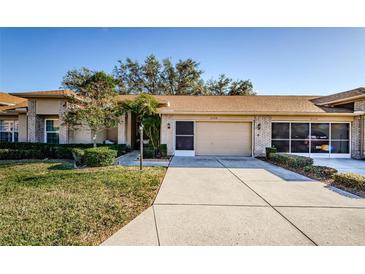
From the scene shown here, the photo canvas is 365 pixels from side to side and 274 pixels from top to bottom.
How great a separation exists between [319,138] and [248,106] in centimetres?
506

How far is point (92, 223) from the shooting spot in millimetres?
3713

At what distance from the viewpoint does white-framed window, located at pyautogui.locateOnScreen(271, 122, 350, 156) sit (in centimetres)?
1272

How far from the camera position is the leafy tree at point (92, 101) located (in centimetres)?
1014

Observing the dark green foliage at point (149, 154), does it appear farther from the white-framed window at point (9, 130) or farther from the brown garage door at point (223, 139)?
the white-framed window at point (9, 130)

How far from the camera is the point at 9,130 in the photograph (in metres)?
14.8

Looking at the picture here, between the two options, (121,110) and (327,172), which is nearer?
(327,172)

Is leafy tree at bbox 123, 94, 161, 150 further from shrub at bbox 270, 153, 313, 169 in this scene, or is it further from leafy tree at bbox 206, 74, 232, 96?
leafy tree at bbox 206, 74, 232, 96

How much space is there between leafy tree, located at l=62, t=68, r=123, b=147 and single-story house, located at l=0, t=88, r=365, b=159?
5.43 feet

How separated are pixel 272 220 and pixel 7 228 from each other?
506cm

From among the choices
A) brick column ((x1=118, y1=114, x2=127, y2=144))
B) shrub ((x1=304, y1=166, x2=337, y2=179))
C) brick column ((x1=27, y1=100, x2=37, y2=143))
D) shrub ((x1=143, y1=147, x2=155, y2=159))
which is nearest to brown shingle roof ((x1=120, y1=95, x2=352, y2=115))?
shrub ((x1=143, y1=147, x2=155, y2=159))

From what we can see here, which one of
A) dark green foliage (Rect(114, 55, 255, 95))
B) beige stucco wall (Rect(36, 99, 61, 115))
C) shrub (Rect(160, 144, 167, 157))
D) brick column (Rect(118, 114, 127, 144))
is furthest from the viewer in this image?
dark green foliage (Rect(114, 55, 255, 95))

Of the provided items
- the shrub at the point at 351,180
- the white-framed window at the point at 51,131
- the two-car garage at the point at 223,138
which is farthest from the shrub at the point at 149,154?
the shrub at the point at 351,180
